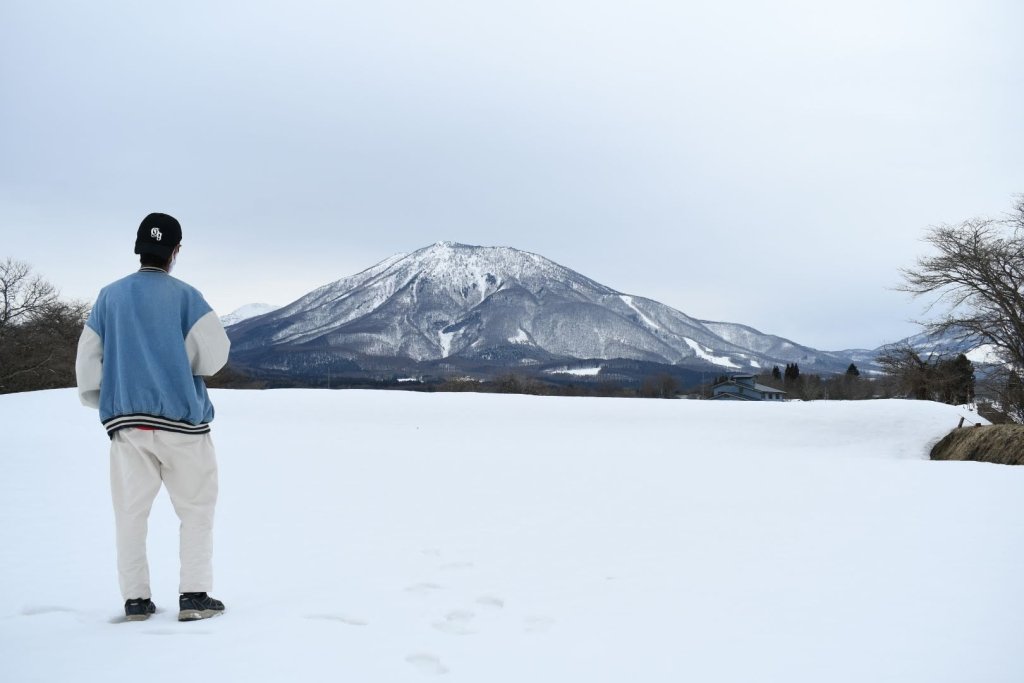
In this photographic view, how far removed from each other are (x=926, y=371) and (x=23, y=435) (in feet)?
113

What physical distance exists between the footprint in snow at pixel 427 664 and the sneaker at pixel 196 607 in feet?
4.28

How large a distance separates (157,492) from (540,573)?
2.69 m

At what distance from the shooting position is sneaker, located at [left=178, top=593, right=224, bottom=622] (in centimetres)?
369

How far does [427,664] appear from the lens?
3172mm

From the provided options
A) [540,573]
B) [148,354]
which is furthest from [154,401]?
[540,573]

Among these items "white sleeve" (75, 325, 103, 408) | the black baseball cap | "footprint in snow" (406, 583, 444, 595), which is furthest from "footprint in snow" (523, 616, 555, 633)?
the black baseball cap

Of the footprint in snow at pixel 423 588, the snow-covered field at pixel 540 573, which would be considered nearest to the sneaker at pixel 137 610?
the snow-covered field at pixel 540 573

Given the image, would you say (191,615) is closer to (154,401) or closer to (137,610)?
(137,610)

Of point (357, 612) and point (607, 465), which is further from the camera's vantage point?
point (607, 465)

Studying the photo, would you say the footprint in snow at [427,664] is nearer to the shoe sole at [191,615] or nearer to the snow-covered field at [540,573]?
the snow-covered field at [540,573]

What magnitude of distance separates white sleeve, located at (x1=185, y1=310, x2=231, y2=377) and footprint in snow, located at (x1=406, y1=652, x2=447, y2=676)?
196 centimetres

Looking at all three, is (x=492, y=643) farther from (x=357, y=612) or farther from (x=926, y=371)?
(x=926, y=371)

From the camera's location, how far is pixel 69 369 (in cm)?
4441

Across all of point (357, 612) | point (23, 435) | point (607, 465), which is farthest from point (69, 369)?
point (357, 612)
